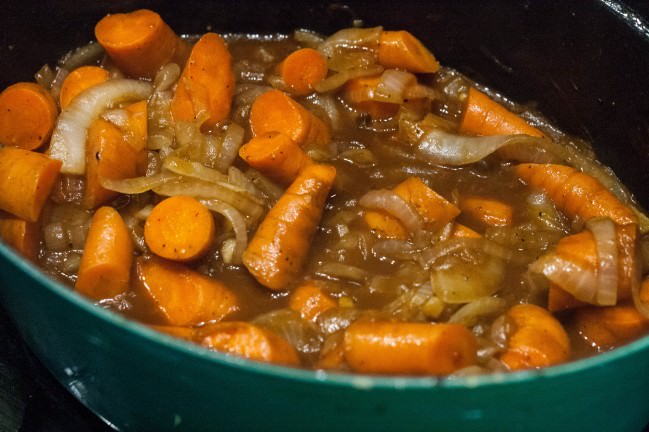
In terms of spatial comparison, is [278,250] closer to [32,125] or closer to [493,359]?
[493,359]

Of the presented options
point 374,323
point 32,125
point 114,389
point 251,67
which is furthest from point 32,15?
point 374,323

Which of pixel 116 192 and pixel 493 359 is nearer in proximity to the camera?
pixel 493 359

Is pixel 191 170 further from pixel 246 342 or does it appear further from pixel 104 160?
pixel 246 342

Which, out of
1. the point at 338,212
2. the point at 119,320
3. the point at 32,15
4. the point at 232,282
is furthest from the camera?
the point at 32,15

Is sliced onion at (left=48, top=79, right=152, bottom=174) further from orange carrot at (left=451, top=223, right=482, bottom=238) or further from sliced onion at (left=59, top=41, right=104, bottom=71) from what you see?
orange carrot at (left=451, top=223, right=482, bottom=238)

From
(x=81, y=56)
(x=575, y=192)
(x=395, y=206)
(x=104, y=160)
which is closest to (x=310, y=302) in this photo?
(x=395, y=206)

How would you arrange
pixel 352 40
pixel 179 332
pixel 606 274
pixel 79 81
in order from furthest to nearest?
pixel 352 40 < pixel 79 81 < pixel 606 274 < pixel 179 332
